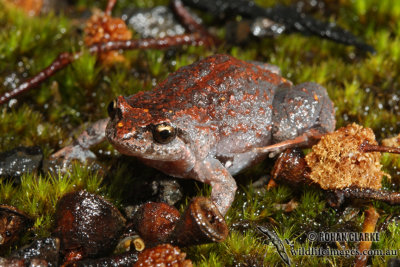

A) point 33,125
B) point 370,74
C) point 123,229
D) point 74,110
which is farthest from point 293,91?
point 33,125

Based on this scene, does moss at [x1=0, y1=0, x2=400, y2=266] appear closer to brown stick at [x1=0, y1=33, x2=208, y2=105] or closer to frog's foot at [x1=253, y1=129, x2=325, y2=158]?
brown stick at [x1=0, y1=33, x2=208, y2=105]

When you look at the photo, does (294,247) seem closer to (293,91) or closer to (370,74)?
(293,91)

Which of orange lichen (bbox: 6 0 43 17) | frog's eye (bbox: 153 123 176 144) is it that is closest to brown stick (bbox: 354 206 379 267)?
frog's eye (bbox: 153 123 176 144)

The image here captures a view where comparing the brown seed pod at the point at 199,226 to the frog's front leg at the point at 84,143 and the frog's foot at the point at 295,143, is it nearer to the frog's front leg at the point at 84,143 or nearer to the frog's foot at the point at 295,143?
the frog's foot at the point at 295,143

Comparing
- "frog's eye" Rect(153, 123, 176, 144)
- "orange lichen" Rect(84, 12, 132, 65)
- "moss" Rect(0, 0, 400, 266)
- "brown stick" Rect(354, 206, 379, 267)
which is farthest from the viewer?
"orange lichen" Rect(84, 12, 132, 65)

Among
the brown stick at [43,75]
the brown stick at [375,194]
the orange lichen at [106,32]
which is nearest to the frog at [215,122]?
the brown stick at [375,194]

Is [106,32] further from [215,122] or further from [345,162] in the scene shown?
[345,162]
